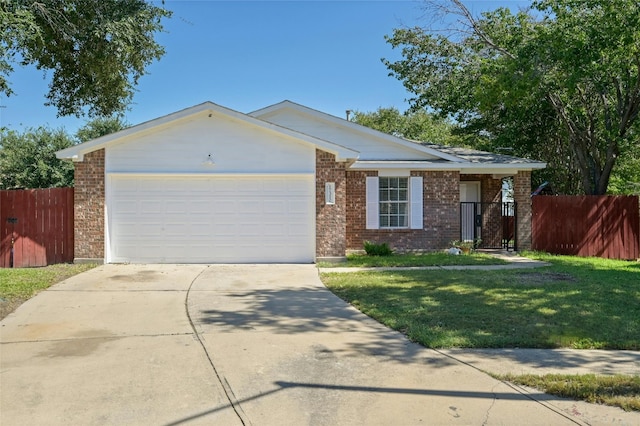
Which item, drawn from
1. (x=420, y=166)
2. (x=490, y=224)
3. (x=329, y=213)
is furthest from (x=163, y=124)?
(x=490, y=224)

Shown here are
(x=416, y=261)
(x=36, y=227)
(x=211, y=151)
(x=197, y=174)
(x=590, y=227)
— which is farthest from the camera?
(x=590, y=227)

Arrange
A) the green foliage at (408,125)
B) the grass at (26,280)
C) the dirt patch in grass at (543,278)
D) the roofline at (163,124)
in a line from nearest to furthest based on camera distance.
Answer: the grass at (26,280) → the dirt patch in grass at (543,278) → the roofline at (163,124) → the green foliage at (408,125)

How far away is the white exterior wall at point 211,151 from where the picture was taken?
1344 cm

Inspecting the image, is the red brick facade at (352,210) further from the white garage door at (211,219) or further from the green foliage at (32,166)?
the green foliage at (32,166)

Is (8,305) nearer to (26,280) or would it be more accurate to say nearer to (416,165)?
(26,280)

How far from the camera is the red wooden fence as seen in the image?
13.2 metres

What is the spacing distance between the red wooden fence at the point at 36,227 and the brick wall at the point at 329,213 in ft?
20.9

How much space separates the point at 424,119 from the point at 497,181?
24.0 m

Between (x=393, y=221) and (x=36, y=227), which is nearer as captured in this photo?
(x=36, y=227)

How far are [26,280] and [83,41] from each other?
576cm

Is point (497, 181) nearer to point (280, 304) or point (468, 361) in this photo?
point (280, 304)

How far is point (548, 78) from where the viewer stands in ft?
58.2

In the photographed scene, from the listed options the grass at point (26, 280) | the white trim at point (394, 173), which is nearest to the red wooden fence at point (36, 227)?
the grass at point (26, 280)

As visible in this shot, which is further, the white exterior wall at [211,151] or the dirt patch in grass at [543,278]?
the white exterior wall at [211,151]
